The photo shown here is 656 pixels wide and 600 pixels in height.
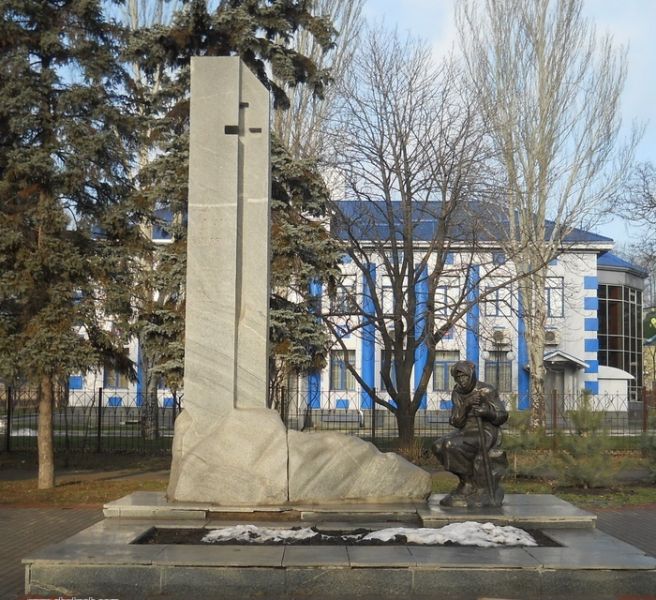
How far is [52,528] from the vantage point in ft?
38.8

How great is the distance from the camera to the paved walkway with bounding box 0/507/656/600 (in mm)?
9445

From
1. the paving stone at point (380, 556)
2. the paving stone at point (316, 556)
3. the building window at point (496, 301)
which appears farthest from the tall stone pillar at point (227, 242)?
the building window at point (496, 301)

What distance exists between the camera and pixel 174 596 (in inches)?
277

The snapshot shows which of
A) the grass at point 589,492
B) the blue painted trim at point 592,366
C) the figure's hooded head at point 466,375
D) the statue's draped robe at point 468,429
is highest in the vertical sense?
the blue painted trim at point 592,366

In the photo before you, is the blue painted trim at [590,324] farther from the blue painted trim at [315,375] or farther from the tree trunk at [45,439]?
the tree trunk at [45,439]

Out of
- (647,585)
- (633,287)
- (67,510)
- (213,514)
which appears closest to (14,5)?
(67,510)

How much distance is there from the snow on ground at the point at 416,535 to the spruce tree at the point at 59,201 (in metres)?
7.40

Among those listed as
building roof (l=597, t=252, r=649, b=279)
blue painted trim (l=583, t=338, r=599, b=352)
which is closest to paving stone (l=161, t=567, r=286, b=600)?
blue painted trim (l=583, t=338, r=599, b=352)

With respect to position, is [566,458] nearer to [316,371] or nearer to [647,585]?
[316,371]

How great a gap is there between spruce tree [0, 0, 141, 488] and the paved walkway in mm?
2759

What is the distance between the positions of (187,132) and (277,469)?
10260mm

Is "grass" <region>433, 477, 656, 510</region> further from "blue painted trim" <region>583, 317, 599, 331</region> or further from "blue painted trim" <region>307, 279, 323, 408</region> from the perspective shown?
"blue painted trim" <region>583, 317, 599, 331</region>

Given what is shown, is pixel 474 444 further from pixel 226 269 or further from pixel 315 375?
pixel 315 375

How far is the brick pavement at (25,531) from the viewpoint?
8402 mm
